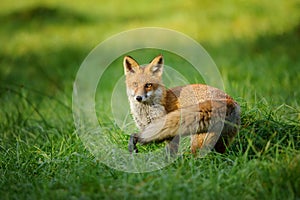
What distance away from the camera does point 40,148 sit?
5.65 m

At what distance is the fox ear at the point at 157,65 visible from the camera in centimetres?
520

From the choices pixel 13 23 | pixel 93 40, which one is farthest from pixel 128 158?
pixel 13 23

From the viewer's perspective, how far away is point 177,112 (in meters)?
4.60

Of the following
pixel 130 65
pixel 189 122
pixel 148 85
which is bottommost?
pixel 189 122

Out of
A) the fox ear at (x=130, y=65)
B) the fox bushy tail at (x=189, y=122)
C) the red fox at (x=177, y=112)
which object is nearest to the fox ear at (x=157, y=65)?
the red fox at (x=177, y=112)

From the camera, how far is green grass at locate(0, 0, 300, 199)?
4195 millimetres

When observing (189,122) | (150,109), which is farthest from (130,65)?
(189,122)

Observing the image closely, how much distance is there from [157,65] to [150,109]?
438 mm

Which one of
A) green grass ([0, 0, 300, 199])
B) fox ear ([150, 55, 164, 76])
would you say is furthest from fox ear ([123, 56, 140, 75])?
green grass ([0, 0, 300, 199])

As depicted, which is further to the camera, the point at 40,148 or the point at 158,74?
the point at 40,148

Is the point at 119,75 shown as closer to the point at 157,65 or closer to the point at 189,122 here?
the point at 157,65

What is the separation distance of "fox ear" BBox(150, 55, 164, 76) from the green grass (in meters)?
0.73

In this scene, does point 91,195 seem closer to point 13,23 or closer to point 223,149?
point 223,149

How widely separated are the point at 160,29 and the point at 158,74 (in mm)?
6696
